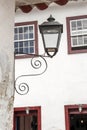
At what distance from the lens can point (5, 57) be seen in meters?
4.12

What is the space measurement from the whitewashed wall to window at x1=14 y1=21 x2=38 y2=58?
0.35m

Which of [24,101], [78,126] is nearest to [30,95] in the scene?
[24,101]

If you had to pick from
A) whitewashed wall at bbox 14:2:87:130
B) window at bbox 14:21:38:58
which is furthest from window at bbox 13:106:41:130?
window at bbox 14:21:38:58

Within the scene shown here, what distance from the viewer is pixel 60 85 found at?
11547mm

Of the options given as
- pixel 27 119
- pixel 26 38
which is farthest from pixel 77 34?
pixel 27 119

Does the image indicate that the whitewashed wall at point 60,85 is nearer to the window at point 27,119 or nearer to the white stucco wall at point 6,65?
the window at point 27,119

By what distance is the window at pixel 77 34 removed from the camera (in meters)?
11.8

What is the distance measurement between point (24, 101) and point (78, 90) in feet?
5.55

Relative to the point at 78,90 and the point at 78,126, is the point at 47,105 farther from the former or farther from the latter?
the point at 78,126

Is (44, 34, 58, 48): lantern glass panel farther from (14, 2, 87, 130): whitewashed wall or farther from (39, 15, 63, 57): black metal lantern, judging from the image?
(14, 2, 87, 130): whitewashed wall

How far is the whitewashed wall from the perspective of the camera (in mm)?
11430

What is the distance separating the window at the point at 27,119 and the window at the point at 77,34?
2.10 meters

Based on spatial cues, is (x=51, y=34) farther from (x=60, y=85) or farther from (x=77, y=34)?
(x=77, y=34)

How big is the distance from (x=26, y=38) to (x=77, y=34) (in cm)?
164
